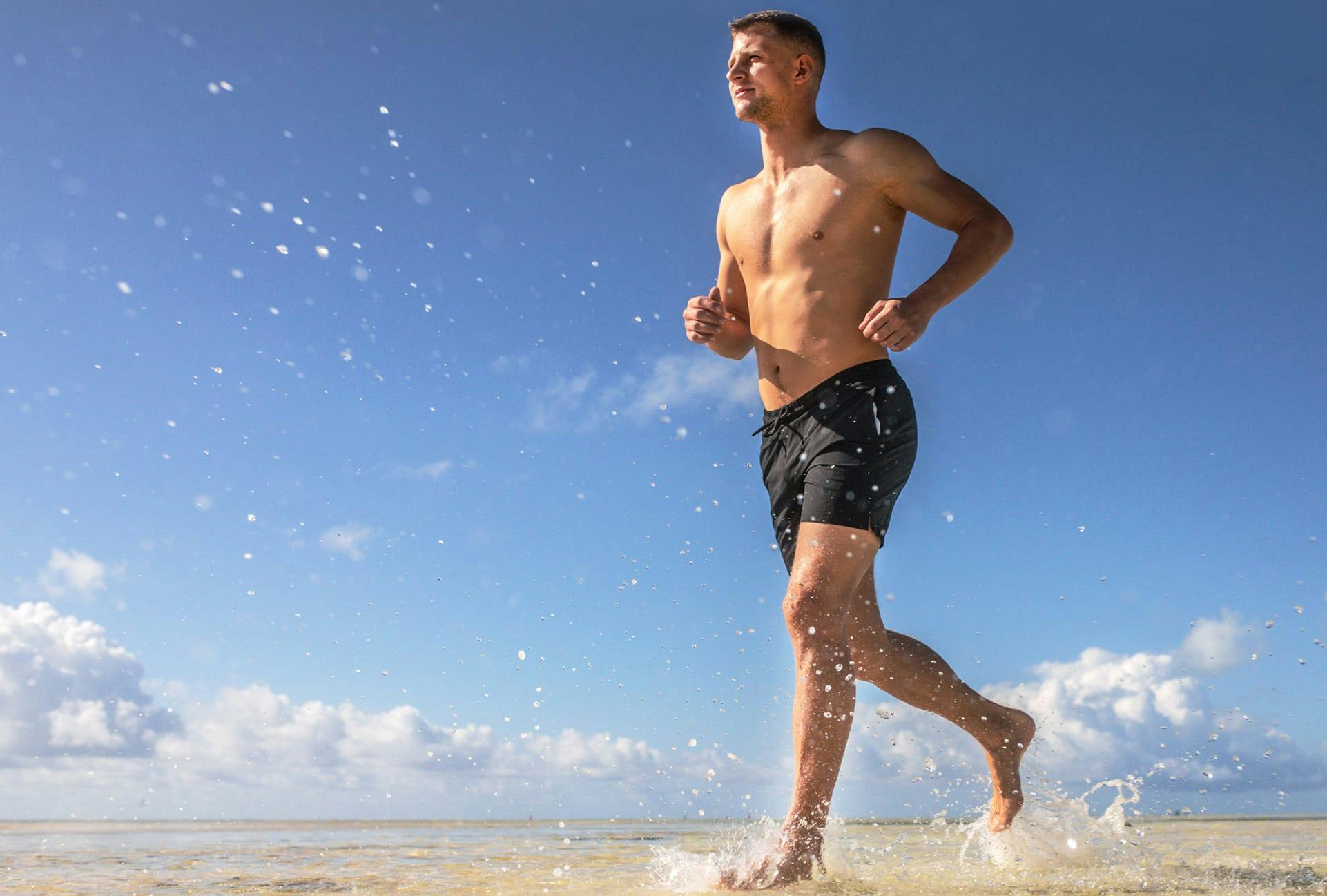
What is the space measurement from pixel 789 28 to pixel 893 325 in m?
1.21

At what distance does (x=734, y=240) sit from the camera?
341 centimetres

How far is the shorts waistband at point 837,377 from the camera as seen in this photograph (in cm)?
294

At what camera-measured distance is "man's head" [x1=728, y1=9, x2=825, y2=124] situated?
3.25 meters

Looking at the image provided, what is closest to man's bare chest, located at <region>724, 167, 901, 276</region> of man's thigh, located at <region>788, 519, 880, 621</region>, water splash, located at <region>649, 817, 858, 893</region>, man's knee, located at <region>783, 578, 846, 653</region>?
man's thigh, located at <region>788, 519, 880, 621</region>

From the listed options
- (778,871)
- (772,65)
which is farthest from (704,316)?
(778,871)

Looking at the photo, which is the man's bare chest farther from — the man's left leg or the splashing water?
the splashing water

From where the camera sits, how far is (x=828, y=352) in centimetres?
298

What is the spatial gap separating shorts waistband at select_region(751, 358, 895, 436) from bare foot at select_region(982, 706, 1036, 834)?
51.2 inches

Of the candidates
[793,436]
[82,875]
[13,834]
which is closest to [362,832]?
[13,834]

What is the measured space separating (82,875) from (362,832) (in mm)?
2977

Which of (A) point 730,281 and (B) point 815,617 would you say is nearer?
(B) point 815,617

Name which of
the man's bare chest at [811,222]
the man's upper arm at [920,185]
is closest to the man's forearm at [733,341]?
the man's bare chest at [811,222]

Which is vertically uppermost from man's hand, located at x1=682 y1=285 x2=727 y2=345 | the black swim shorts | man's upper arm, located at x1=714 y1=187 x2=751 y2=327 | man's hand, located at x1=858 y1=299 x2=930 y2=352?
man's upper arm, located at x1=714 y1=187 x2=751 y2=327

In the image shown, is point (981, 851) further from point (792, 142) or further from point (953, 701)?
point (792, 142)
